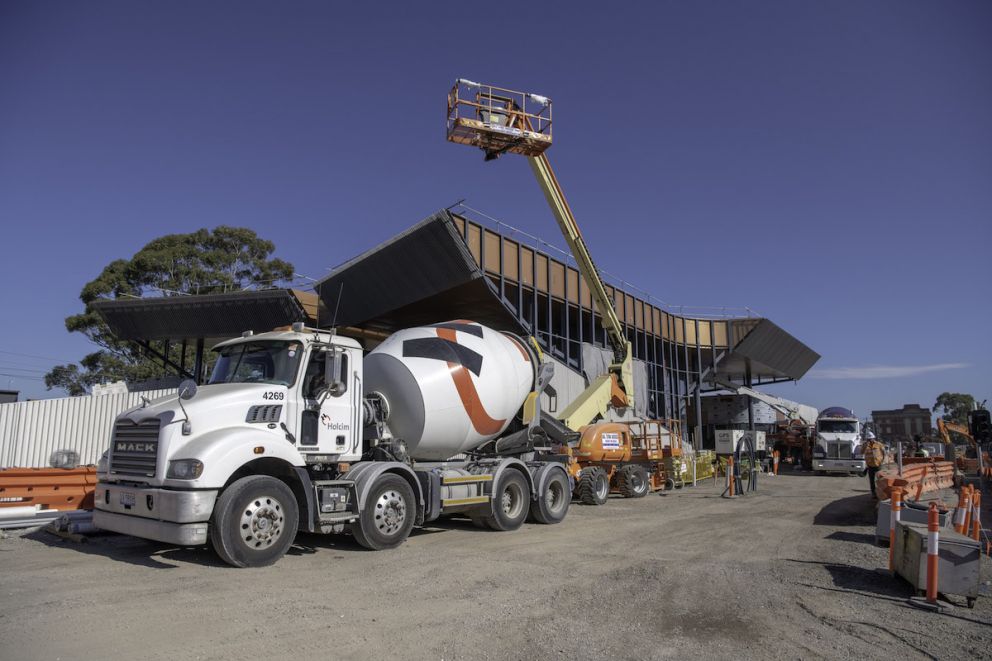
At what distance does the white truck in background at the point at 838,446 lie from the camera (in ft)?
101

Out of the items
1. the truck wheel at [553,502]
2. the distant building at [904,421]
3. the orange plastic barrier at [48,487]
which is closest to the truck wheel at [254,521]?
the truck wheel at [553,502]

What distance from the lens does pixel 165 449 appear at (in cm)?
A: 798

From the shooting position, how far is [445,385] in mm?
11258

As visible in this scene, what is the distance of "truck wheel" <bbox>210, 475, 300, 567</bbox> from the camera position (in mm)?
7832

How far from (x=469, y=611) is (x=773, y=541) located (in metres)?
6.75

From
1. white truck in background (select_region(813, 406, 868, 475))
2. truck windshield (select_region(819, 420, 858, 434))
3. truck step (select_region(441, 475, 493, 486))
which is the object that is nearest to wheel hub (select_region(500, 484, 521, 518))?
truck step (select_region(441, 475, 493, 486))

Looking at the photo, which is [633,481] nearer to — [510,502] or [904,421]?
[510,502]

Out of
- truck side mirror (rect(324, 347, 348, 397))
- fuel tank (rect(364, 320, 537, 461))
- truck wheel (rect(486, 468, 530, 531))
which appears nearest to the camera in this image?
truck side mirror (rect(324, 347, 348, 397))

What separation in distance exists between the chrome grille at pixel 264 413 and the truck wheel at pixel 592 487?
10044 mm

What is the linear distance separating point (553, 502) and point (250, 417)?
6980mm

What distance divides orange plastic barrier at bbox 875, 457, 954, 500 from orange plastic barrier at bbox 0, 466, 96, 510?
14.4 metres

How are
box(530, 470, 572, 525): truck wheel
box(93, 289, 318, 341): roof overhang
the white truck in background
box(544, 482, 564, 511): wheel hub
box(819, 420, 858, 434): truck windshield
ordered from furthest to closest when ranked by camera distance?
box(819, 420, 858, 434): truck windshield
the white truck in background
box(93, 289, 318, 341): roof overhang
box(544, 482, 564, 511): wheel hub
box(530, 470, 572, 525): truck wheel

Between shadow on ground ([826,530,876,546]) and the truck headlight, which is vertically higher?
the truck headlight

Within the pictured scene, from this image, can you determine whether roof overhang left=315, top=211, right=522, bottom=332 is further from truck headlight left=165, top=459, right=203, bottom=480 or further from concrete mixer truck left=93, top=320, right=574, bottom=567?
truck headlight left=165, top=459, right=203, bottom=480
